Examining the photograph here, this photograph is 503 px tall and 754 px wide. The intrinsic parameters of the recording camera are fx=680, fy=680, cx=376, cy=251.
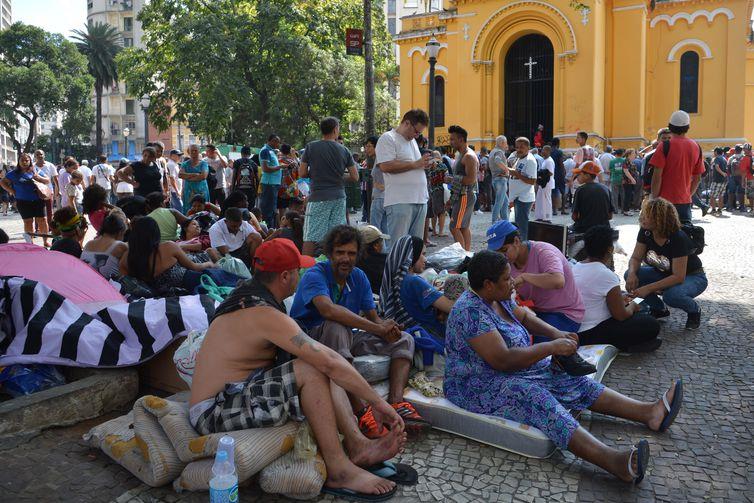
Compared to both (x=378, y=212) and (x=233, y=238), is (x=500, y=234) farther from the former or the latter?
(x=378, y=212)

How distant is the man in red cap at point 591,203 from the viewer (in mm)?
7672

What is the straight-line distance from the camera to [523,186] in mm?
9891

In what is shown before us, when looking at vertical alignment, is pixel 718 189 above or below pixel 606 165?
below

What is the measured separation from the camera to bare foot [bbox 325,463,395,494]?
3230 millimetres

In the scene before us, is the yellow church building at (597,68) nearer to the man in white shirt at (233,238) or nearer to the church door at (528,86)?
the church door at (528,86)

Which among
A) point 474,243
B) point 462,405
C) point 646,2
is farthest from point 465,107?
point 462,405

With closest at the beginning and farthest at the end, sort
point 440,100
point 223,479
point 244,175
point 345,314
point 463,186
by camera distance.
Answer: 1. point 223,479
2. point 345,314
3. point 463,186
4. point 244,175
5. point 440,100

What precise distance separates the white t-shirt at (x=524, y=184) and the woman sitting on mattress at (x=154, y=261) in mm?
5324

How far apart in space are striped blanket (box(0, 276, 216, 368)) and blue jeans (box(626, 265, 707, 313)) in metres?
4.13

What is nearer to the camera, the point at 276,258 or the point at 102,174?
the point at 276,258

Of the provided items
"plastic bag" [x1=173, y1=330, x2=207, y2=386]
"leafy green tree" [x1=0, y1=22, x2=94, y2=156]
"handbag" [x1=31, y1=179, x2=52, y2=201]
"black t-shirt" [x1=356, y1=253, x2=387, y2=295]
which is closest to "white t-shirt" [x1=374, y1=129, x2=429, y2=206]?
"black t-shirt" [x1=356, y1=253, x2=387, y2=295]

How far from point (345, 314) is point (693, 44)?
2607 centimetres

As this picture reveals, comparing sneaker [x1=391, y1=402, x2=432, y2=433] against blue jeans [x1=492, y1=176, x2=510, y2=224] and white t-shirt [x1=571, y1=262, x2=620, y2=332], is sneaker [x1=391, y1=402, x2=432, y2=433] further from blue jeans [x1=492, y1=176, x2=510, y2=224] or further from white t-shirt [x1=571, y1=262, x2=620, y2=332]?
blue jeans [x1=492, y1=176, x2=510, y2=224]

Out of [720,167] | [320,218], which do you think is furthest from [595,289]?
[720,167]
